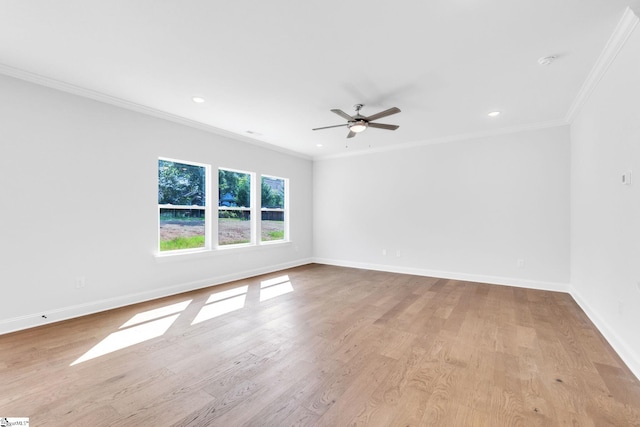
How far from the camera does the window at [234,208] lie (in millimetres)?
5211

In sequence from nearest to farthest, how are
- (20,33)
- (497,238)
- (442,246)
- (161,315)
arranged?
(20,33)
(161,315)
(497,238)
(442,246)

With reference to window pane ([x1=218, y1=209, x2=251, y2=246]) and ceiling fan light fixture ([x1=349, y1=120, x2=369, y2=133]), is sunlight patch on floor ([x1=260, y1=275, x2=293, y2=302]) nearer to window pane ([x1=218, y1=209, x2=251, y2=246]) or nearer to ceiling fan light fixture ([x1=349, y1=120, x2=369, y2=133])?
window pane ([x1=218, y1=209, x2=251, y2=246])

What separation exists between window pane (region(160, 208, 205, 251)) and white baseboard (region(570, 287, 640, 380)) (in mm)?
5322

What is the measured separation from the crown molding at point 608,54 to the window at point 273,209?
5.18 meters

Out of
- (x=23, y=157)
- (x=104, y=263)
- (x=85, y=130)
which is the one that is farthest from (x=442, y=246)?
(x=23, y=157)

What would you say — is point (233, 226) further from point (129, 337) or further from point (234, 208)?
point (129, 337)

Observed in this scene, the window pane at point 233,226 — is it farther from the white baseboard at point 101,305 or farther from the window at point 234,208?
the white baseboard at point 101,305

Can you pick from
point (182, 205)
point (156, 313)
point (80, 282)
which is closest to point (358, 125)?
point (182, 205)

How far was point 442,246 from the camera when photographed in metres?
5.52

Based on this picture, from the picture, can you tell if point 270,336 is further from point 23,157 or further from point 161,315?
point 23,157

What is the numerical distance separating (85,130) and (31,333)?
236 cm

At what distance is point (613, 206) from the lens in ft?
8.74

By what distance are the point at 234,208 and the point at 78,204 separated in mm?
2400

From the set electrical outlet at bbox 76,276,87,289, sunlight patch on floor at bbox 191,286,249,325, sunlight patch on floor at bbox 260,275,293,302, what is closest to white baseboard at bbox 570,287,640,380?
sunlight patch on floor at bbox 260,275,293,302
